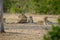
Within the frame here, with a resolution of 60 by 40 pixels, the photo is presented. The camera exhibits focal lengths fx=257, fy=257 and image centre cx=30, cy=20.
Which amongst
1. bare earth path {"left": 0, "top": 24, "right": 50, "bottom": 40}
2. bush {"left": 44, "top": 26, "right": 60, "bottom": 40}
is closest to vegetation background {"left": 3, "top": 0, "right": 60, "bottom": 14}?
bare earth path {"left": 0, "top": 24, "right": 50, "bottom": 40}

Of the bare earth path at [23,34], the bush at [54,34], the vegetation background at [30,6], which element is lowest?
the vegetation background at [30,6]

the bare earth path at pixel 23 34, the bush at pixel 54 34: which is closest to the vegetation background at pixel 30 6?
the bare earth path at pixel 23 34

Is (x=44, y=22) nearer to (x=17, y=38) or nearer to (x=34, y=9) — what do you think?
(x=17, y=38)

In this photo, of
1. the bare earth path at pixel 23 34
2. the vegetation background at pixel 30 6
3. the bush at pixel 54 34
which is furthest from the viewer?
the vegetation background at pixel 30 6

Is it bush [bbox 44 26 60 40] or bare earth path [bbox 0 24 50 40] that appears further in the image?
bare earth path [bbox 0 24 50 40]

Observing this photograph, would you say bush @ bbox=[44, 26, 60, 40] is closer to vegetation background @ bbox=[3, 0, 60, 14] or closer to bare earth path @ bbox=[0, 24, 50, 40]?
bare earth path @ bbox=[0, 24, 50, 40]

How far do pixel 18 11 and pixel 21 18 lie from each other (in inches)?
498

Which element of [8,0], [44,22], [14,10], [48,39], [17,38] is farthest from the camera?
[8,0]

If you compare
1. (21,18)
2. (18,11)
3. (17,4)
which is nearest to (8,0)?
(17,4)

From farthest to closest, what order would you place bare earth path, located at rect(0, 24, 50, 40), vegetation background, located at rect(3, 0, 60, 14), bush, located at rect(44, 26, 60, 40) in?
vegetation background, located at rect(3, 0, 60, 14)
bare earth path, located at rect(0, 24, 50, 40)
bush, located at rect(44, 26, 60, 40)

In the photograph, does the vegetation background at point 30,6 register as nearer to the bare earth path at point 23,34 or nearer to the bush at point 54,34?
the bare earth path at point 23,34

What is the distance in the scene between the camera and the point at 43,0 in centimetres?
3438

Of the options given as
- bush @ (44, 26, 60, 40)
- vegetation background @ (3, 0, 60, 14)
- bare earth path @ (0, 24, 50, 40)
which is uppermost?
bush @ (44, 26, 60, 40)

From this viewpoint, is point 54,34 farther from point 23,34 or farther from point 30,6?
point 30,6
